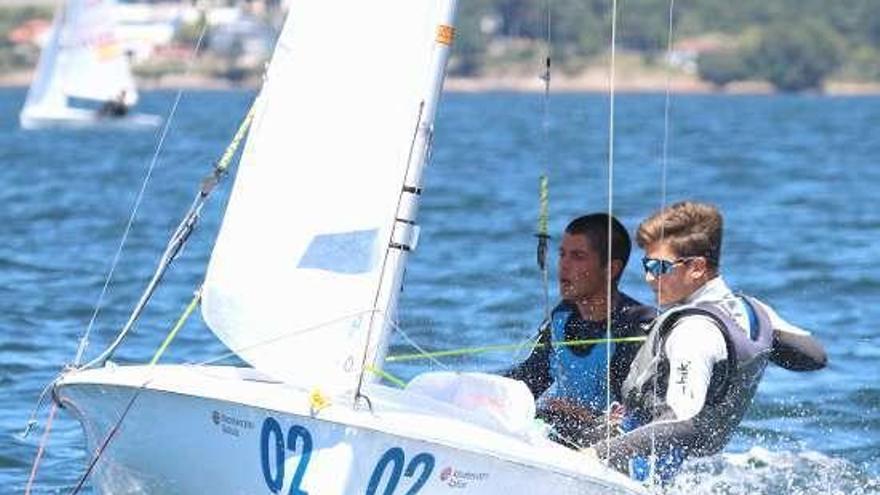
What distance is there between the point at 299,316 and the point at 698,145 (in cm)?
3566

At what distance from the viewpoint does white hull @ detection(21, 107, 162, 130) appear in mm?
44906

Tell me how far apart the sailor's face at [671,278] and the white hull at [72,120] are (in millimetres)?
39274

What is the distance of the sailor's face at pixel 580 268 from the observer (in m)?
6.24

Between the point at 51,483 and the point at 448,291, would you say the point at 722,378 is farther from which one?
the point at 448,291

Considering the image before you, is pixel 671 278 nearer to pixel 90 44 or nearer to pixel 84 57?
pixel 90 44

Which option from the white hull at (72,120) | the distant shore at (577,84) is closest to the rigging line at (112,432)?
the white hull at (72,120)

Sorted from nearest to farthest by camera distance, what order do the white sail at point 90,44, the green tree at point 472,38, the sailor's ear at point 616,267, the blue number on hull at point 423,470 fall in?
the blue number on hull at point 423,470 → the sailor's ear at point 616,267 → the white sail at point 90,44 → the green tree at point 472,38

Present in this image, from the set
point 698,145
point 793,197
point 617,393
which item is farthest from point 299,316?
point 698,145

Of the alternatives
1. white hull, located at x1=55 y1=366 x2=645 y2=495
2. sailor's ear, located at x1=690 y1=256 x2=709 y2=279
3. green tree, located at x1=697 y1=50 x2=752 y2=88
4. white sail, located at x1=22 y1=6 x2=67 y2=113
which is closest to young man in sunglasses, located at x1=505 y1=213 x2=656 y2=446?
sailor's ear, located at x1=690 y1=256 x2=709 y2=279

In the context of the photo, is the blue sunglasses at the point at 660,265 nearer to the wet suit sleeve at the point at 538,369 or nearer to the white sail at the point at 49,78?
the wet suit sleeve at the point at 538,369

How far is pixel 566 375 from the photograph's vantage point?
6402mm

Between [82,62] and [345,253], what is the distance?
33.0 m

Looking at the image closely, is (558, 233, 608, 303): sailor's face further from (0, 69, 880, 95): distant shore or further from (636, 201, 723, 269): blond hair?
(0, 69, 880, 95): distant shore

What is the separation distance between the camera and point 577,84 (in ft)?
356
